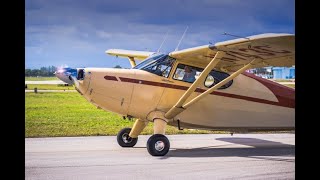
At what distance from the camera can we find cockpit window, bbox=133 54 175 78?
750 centimetres

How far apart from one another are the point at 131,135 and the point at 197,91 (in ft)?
5.33

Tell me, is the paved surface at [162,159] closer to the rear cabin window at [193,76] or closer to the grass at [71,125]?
the grass at [71,125]

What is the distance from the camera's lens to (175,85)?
24.8 ft

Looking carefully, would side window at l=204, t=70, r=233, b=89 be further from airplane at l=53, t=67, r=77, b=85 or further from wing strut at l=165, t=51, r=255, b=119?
airplane at l=53, t=67, r=77, b=85

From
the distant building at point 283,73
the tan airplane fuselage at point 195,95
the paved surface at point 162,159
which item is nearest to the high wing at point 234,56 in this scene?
the tan airplane fuselage at point 195,95

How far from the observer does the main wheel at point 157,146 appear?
6.91m

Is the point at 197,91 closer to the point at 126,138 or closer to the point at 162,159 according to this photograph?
the point at 162,159

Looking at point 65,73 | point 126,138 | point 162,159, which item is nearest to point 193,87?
point 162,159

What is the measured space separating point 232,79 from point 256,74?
1.00 meters

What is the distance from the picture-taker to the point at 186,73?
25.2ft

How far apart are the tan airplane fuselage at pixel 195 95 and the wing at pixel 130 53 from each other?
209cm
